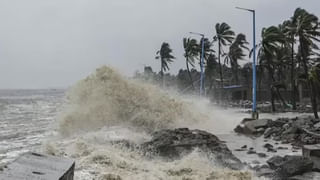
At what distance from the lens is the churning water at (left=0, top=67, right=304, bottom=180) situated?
35.0 feet

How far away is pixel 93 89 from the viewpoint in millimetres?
24469

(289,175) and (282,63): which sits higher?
(282,63)

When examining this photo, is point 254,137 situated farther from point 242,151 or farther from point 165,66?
point 165,66

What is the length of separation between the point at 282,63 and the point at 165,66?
1371 inches

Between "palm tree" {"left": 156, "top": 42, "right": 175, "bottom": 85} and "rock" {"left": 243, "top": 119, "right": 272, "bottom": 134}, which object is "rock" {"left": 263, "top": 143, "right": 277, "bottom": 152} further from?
"palm tree" {"left": 156, "top": 42, "right": 175, "bottom": 85}

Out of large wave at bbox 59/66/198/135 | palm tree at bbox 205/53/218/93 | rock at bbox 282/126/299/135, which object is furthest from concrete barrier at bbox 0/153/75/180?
palm tree at bbox 205/53/218/93

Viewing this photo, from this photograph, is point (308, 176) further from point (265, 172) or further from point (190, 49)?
point (190, 49)

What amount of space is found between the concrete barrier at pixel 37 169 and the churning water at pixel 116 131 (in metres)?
1.89

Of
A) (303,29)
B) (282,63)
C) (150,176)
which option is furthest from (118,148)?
(282,63)

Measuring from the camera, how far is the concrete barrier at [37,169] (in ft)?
22.0

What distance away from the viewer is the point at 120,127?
2002 centimetres

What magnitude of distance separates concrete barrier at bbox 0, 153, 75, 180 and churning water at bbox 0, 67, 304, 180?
189 centimetres

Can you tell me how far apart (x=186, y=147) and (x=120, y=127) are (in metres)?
7.39

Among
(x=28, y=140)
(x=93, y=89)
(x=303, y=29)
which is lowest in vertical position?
(x=28, y=140)
